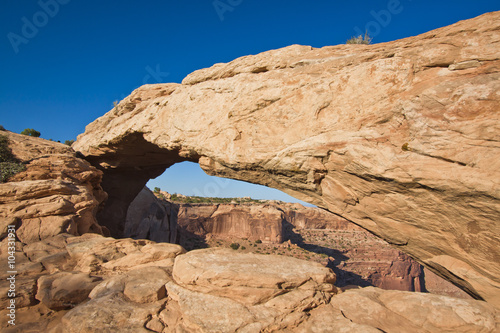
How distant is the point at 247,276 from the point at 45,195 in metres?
9.92

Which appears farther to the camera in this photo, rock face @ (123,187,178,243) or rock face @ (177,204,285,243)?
rock face @ (177,204,285,243)

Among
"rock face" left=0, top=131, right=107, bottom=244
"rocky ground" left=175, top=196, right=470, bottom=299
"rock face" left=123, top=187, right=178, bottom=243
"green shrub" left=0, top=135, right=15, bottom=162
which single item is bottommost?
"rocky ground" left=175, top=196, right=470, bottom=299

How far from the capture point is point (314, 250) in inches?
2260

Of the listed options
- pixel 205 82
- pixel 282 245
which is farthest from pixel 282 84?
pixel 282 245

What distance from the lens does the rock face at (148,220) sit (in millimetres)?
25156

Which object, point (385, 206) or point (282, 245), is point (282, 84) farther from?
point (282, 245)

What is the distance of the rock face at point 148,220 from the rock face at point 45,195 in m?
12.3

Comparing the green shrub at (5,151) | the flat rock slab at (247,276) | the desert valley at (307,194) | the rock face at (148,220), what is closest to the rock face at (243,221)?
the rock face at (148,220)

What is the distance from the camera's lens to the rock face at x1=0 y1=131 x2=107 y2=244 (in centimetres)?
967

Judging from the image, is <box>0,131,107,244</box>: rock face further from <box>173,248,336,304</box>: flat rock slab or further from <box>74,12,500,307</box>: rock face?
<box>173,248,336,304</box>: flat rock slab

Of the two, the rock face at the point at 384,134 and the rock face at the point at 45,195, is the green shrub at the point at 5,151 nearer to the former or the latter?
the rock face at the point at 45,195

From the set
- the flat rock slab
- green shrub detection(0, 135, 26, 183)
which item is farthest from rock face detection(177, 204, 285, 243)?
the flat rock slab

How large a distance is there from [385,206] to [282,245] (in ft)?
157

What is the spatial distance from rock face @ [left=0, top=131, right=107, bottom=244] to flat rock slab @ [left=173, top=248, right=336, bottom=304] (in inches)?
271
